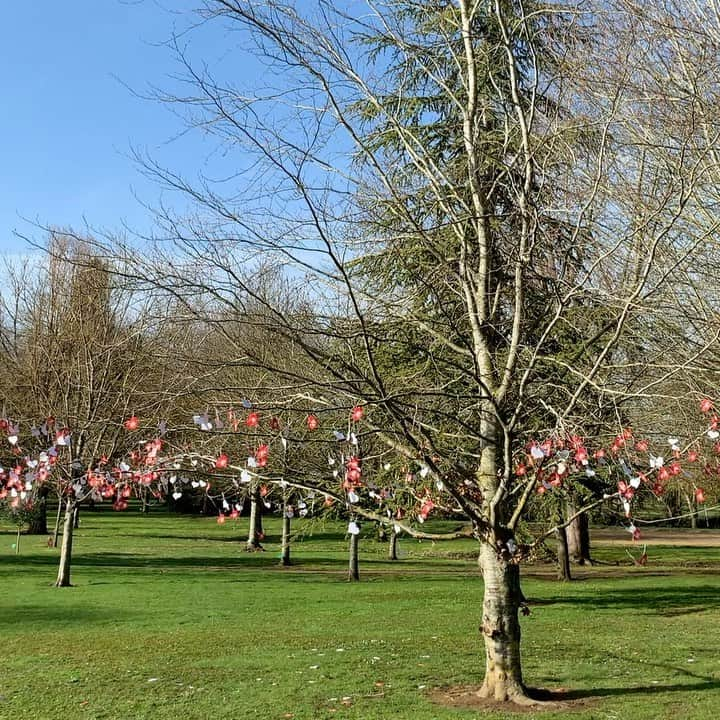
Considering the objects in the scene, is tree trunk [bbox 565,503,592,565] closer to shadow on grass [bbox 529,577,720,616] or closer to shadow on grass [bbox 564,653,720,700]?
shadow on grass [bbox 529,577,720,616]

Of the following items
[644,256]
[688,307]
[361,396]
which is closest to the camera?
[361,396]

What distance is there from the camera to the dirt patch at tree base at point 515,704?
653 cm

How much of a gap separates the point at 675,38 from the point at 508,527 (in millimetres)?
3688

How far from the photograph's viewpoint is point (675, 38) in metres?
6.39

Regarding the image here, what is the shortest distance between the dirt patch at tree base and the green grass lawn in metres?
0.09

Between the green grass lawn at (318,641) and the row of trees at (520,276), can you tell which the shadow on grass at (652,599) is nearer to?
the green grass lawn at (318,641)

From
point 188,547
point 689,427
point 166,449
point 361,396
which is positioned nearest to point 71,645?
point 166,449

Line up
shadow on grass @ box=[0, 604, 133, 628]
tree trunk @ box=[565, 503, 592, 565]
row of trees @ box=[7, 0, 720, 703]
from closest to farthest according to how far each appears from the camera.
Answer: row of trees @ box=[7, 0, 720, 703] < shadow on grass @ box=[0, 604, 133, 628] < tree trunk @ box=[565, 503, 592, 565]

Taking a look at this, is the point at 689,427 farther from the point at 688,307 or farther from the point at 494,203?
the point at 494,203

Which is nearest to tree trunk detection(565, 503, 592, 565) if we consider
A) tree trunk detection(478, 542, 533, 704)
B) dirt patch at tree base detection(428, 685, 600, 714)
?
dirt patch at tree base detection(428, 685, 600, 714)

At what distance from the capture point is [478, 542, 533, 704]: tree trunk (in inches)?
257

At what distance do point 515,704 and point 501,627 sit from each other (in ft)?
1.90

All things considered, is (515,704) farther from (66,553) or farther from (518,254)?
(66,553)

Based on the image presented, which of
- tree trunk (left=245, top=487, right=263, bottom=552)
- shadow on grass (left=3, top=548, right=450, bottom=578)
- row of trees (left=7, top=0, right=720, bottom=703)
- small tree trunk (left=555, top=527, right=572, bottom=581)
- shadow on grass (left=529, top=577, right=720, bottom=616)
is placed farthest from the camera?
tree trunk (left=245, top=487, right=263, bottom=552)
